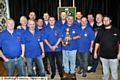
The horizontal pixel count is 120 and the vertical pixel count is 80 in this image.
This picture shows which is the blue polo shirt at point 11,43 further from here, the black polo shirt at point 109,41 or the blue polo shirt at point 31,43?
the black polo shirt at point 109,41

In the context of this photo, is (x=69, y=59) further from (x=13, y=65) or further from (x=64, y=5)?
(x=64, y=5)

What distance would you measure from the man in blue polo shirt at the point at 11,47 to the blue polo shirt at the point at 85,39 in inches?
50.0

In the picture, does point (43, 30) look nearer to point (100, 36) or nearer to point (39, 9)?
point (100, 36)

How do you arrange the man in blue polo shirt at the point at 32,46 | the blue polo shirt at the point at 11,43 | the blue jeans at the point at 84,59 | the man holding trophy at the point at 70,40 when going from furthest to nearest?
1. the blue jeans at the point at 84,59
2. the man holding trophy at the point at 70,40
3. the man in blue polo shirt at the point at 32,46
4. the blue polo shirt at the point at 11,43

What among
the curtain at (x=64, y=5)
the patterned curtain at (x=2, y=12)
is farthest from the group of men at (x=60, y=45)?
the patterned curtain at (x=2, y=12)

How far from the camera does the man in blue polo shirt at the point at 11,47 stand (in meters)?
3.40

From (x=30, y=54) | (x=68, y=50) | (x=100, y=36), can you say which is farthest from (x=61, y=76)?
(x=100, y=36)

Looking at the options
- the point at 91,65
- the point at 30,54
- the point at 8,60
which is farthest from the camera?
the point at 91,65

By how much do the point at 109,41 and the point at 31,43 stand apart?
1.28 meters

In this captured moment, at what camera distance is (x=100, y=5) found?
20.3ft

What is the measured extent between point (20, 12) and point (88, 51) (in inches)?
114

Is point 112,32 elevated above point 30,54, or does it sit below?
above

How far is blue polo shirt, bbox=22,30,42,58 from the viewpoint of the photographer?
12.1 feet

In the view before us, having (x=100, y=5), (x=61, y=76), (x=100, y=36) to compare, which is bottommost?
(x=61, y=76)
